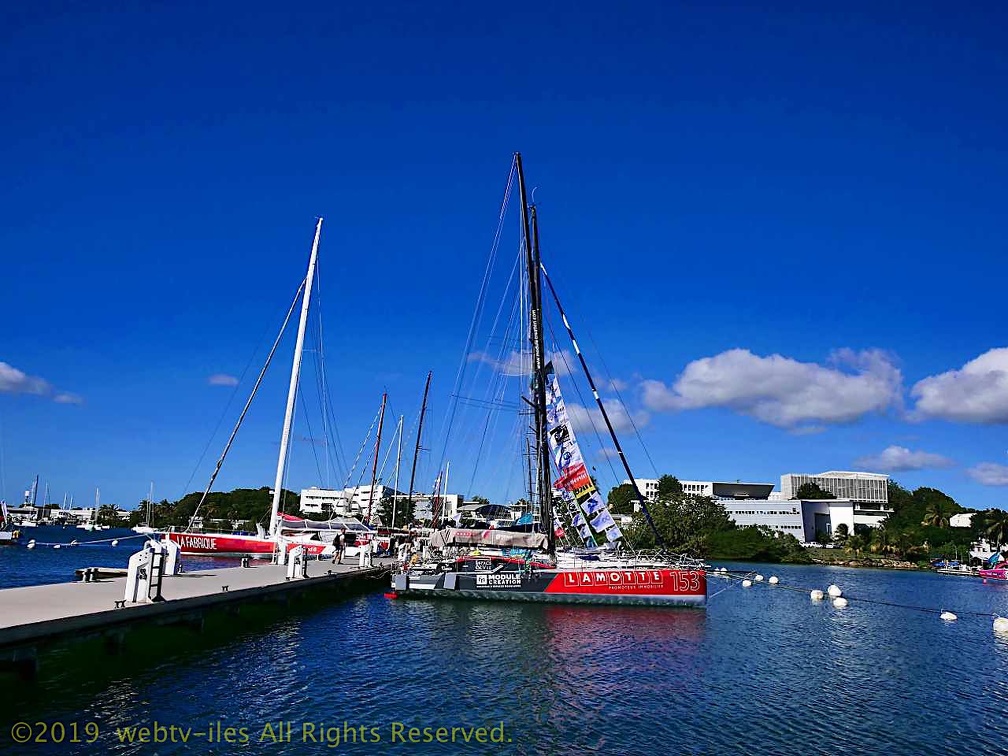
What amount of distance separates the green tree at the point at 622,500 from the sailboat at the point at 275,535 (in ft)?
336

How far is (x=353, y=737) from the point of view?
667 inches

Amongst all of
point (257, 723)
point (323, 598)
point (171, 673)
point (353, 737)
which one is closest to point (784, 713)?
point (353, 737)

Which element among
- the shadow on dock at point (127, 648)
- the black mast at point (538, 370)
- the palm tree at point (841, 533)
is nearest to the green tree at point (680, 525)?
the palm tree at point (841, 533)

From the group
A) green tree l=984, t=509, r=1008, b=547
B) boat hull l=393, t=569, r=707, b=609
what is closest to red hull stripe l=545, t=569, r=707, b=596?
boat hull l=393, t=569, r=707, b=609

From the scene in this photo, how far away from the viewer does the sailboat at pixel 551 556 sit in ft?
134

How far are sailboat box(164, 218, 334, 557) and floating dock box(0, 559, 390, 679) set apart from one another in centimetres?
830

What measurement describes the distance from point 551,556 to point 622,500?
136982 millimetres

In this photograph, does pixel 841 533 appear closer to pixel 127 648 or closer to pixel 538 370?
pixel 538 370

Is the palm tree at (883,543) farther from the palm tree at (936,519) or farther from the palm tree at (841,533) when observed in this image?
the palm tree at (841,533)

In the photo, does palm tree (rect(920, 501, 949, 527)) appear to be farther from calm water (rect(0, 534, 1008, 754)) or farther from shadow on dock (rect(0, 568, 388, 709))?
shadow on dock (rect(0, 568, 388, 709))

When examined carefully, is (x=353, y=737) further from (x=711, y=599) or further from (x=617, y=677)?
(x=711, y=599)

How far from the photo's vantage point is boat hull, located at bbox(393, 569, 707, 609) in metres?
40.6

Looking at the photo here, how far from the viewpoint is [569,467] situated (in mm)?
44750

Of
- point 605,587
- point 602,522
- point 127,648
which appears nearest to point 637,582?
point 605,587
